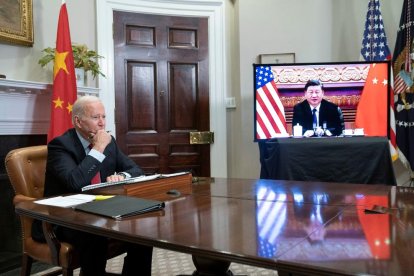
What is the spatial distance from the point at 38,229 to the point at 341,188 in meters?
1.38

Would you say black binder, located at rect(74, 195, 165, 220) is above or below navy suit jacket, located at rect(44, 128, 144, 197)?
below

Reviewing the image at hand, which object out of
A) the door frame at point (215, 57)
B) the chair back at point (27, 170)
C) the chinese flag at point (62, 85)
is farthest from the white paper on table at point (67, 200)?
the door frame at point (215, 57)

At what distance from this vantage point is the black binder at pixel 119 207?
1155mm

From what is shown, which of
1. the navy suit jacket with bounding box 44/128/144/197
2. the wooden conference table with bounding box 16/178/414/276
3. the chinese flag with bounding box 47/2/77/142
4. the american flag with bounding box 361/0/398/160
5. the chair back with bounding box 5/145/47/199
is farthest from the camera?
the american flag with bounding box 361/0/398/160

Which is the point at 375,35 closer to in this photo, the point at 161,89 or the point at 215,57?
the point at 215,57

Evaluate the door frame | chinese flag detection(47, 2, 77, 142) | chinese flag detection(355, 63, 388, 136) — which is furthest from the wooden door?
chinese flag detection(355, 63, 388, 136)

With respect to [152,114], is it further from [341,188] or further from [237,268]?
[341,188]

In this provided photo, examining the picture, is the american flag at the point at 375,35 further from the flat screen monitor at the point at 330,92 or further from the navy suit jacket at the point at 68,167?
the navy suit jacket at the point at 68,167

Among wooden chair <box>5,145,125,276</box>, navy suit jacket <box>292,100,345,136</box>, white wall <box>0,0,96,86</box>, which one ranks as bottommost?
wooden chair <box>5,145,125,276</box>

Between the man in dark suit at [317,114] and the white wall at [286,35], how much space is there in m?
0.61

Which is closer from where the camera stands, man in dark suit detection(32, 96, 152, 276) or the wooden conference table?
the wooden conference table

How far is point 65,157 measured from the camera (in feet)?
5.69

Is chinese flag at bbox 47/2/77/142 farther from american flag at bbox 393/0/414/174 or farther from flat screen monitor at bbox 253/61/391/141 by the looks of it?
american flag at bbox 393/0/414/174

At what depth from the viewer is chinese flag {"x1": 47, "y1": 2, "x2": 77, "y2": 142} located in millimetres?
2797
